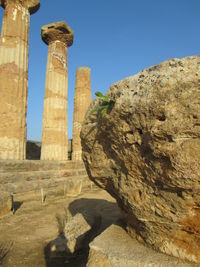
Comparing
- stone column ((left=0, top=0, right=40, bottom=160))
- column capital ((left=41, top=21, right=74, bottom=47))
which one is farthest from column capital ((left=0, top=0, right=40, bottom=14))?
column capital ((left=41, top=21, right=74, bottom=47))

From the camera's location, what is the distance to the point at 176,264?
1.53 metres

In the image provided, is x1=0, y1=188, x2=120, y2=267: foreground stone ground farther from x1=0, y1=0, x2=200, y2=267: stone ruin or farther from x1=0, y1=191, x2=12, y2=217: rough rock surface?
x1=0, y1=0, x2=200, y2=267: stone ruin

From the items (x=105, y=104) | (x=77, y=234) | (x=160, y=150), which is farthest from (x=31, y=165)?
(x=160, y=150)

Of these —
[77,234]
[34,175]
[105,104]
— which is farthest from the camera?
[34,175]

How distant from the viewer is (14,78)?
7379 millimetres

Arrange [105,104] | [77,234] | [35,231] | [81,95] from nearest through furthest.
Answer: [105,104], [77,234], [35,231], [81,95]

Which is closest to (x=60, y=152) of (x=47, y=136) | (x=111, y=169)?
(x=47, y=136)

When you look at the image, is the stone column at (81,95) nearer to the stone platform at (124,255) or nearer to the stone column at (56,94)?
the stone column at (56,94)

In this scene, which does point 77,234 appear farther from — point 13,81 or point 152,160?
→ point 13,81

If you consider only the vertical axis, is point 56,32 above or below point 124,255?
above

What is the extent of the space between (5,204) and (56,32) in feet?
27.8

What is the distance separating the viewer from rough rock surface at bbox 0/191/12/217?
4.49 m

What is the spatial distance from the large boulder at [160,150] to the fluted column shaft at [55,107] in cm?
784

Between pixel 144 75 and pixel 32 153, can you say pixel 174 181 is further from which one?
pixel 32 153
